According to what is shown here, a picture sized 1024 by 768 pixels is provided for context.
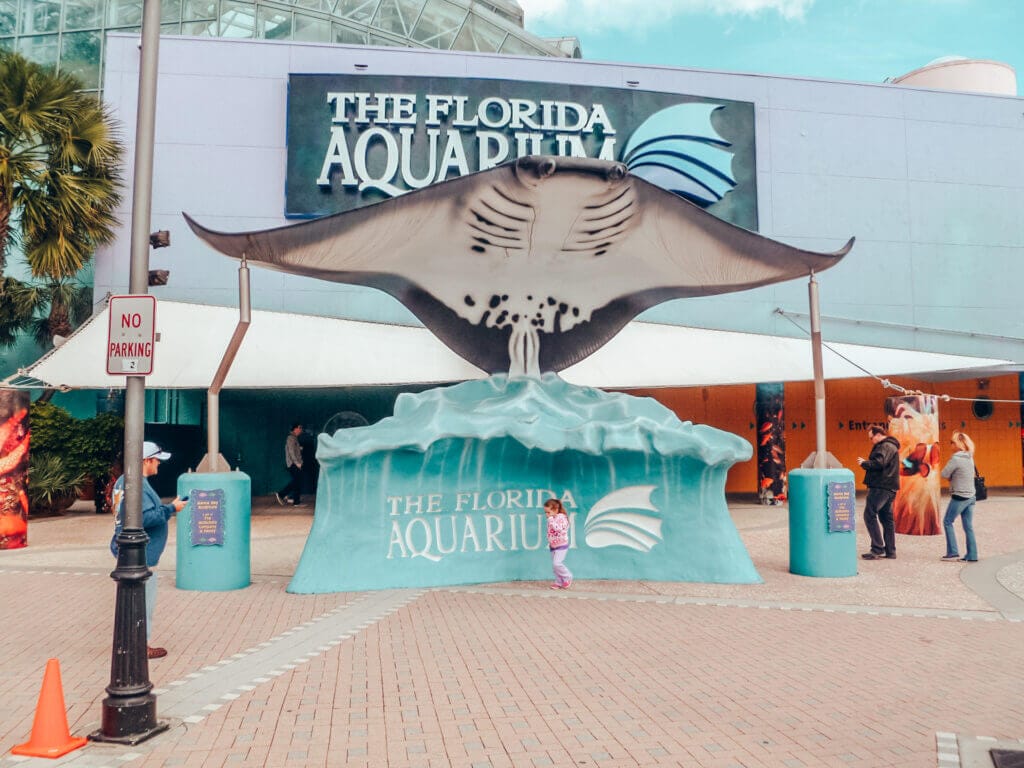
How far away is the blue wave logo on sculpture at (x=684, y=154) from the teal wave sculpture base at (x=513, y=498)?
12.2 m

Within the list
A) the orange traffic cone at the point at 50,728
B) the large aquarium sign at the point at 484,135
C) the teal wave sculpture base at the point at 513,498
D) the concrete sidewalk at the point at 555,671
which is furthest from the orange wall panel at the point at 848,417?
the orange traffic cone at the point at 50,728

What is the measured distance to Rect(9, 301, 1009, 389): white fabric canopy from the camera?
53.0ft

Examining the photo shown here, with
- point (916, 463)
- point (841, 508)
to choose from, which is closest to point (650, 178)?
point (916, 463)

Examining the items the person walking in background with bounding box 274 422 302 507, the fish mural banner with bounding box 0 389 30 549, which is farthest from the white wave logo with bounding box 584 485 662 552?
the person walking in background with bounding box 274 422 302 507

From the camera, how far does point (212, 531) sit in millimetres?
9266

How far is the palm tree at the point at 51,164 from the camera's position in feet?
49.5

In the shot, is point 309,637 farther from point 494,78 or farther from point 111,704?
point 494,78

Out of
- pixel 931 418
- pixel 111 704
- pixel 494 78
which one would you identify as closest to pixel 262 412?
pixel 494 78

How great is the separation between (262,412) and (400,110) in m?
8.15

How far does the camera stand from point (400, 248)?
396 inches

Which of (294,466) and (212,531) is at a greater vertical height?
(294,466)

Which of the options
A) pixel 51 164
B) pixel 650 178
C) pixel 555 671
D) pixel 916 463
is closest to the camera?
pixel 555 671

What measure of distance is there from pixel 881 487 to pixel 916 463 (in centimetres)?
307

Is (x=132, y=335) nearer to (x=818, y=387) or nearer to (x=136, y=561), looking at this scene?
(x=136, y=561)
